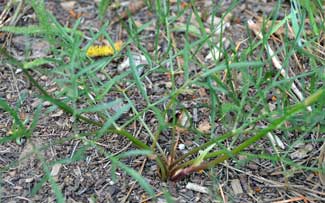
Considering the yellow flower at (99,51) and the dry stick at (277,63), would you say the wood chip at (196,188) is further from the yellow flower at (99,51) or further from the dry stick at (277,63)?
the yellow flower at (99,51)

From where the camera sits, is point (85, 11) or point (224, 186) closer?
point (224, 186)

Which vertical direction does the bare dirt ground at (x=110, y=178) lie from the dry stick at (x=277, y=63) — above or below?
below

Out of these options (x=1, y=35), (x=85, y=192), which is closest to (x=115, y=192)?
(x=85, y=192)

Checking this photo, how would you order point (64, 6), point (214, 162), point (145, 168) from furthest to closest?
point (64, 6) < point (145, 168) < point (214, 162)

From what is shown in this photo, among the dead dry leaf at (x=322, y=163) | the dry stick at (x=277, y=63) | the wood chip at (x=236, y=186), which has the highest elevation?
the dry stick at (x=277, y=63)

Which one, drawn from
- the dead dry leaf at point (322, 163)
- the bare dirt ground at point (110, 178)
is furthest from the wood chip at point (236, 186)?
the dead dry leaf at point (322, 163)

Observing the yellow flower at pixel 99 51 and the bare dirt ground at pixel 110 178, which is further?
the yellow flower at pixel 99 51

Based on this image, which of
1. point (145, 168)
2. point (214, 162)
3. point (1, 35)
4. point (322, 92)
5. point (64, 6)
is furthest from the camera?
point (64, 6)

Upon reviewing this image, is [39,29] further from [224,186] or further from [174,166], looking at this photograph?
[224,186]

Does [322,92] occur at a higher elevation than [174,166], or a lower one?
higher
